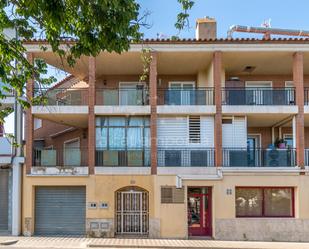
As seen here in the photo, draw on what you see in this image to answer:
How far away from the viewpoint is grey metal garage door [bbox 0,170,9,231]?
21.1 metres

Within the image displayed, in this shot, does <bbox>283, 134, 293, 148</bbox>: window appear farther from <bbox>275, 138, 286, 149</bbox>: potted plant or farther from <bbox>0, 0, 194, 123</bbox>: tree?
<bbox>0, 0, 194, 123</bbox>: tree

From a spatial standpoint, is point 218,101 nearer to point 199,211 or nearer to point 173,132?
point 173,132

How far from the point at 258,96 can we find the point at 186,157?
4807mm

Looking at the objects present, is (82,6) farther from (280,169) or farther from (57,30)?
(280,169)

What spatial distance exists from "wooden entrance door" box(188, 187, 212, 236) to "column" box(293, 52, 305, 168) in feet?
15.0

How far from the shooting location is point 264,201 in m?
20.4

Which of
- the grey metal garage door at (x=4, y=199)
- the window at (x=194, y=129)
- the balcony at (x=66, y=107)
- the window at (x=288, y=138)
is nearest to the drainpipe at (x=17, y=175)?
the balcony at (x=66, y=107)

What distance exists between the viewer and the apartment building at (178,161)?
1975 cm

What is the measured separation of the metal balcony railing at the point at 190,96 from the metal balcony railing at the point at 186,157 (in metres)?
2.42

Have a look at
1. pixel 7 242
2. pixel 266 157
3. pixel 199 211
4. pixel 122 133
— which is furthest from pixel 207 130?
pixel 7 242

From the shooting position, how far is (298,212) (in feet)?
64.0

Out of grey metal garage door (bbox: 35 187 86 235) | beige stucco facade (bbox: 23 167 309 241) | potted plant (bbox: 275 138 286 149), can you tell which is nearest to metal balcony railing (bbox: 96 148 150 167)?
beige stucco facade (bbox: 23 167 309 241)

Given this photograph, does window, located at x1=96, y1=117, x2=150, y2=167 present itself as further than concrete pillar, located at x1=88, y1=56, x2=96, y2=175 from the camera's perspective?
Yes

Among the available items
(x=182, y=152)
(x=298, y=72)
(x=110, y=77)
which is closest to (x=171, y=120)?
(x=182, y=152)
